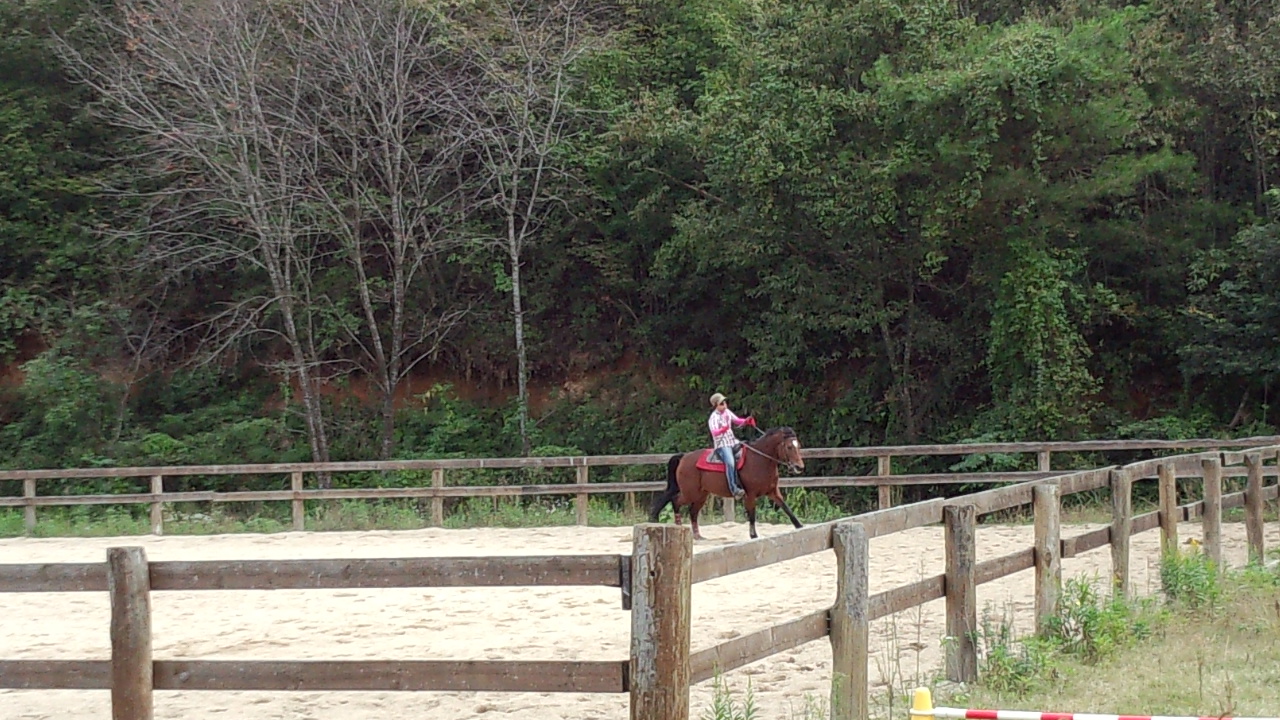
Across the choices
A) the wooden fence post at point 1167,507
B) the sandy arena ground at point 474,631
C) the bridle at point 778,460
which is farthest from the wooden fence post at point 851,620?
the bridle at point 778,460

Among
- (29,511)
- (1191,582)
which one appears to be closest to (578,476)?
(29,511)

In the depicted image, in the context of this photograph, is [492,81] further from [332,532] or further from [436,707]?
[436,707]

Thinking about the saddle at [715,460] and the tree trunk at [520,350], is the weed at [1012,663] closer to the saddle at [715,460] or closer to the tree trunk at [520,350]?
the saddle at [715,460]

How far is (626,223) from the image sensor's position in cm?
2597

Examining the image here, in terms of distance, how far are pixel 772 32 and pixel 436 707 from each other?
1783cm

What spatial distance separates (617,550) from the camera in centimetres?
1391

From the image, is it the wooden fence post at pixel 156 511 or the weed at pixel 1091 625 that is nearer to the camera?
the weed at pixel 1091 625

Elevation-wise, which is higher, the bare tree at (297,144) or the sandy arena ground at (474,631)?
the bare tree at (297,144)

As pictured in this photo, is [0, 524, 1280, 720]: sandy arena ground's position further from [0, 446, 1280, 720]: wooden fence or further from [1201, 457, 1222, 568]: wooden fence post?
[0, 446, 1280, 720]: wooden fence

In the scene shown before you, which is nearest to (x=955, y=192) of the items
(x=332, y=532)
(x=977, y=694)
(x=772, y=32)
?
(x=772, y=32)

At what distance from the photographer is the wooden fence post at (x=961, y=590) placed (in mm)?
6293

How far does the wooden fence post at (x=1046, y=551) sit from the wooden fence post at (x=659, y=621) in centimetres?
326

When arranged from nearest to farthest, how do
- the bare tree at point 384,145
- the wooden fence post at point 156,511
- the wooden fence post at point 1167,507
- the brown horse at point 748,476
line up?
the wooden fence post at point 1167,507 < the brown horse at point 748,476 < the wooden fence post at point 156,511 < the bare tree at point 384,145

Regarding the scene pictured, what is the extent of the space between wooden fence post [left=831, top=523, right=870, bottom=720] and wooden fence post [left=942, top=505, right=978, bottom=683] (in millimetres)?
941
